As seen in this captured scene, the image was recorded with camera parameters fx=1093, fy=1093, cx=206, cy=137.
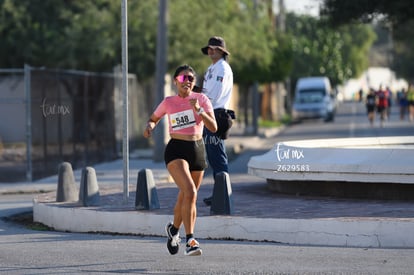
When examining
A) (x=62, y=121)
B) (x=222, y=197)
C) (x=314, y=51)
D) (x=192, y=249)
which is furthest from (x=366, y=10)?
(x=314, y=51)

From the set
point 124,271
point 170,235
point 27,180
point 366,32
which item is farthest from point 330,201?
point 366,32

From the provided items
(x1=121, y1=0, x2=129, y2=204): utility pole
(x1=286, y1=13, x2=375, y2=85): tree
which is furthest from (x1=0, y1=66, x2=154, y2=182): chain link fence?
(x1=286, y1=13, x2=375, y2=85): tree

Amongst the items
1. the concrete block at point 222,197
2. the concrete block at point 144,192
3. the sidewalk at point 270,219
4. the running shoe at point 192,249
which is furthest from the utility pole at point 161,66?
the running shoe at point 192,249

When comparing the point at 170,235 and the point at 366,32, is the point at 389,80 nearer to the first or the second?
the point at 366,32

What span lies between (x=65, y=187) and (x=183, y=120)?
457 cm

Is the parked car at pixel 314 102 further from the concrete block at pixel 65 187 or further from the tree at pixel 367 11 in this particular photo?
the concrete block at pixel 65 187

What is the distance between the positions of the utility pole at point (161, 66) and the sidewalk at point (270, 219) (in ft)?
33.1

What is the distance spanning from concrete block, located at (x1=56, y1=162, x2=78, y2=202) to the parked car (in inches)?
1832

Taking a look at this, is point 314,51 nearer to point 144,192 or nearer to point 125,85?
A: point 125,85

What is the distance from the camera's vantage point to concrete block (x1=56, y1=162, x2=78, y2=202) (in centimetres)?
1481

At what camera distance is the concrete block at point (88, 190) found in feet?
46.0

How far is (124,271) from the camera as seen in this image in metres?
9.83

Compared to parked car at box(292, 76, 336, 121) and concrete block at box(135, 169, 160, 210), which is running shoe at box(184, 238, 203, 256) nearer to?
concrete block at box(135, 169, 160, 210)

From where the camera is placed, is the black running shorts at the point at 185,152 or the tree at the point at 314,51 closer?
the black running shorts at the point at 185,152
